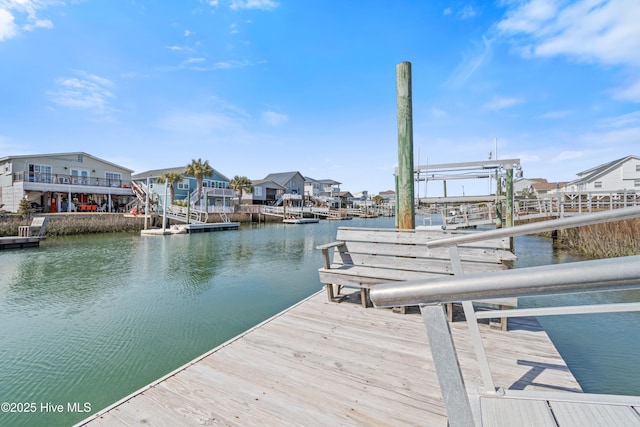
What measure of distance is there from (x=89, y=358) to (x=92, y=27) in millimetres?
13847

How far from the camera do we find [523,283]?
25.6 inches

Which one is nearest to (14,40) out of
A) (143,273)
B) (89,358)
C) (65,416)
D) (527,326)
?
(143,273)

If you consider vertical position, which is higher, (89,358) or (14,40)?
(14,40)

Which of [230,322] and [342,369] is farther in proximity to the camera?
[230,322]

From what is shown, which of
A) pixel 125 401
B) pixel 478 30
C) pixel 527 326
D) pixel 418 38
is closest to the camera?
pixel 125 401

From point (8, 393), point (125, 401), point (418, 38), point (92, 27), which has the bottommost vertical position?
point (8, 393)

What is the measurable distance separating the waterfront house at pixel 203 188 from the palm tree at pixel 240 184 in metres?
0.76

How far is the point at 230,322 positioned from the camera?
5.50 meters

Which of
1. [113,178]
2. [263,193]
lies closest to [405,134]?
[113,178]

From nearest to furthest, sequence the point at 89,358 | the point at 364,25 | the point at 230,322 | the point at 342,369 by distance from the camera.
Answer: the point at 342,369, the point at 89,358, the point at 230,322, the point at 364,25

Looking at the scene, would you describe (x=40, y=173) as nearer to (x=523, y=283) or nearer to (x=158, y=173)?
(x=158, y=173)

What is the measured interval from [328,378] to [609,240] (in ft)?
46.7

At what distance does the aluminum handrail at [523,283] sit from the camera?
1.84ft

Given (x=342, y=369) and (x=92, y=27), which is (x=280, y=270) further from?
(x=92, y=27)
